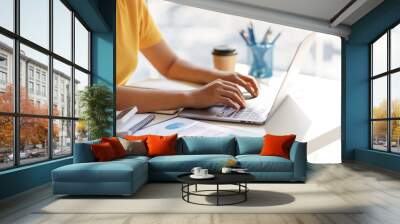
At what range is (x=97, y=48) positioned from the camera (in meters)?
8.77

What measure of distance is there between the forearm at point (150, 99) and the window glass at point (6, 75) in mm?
3715

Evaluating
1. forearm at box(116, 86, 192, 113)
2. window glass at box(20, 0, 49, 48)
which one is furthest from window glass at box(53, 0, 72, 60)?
forearm at box(116, 86, 192, 113)

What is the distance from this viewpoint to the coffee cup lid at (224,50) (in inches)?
363

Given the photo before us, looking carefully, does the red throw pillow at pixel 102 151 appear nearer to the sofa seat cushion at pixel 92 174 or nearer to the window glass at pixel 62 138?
the sofa seat cushion at pixel 92 174

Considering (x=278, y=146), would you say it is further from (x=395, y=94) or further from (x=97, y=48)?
(x=97, y=48)

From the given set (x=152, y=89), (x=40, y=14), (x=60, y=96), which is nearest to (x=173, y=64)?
(x=152, y=89)

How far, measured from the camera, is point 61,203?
15.5ft

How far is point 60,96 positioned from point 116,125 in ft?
6.83

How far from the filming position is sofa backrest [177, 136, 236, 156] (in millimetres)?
7090

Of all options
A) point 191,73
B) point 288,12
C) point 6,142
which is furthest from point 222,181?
point 288,12

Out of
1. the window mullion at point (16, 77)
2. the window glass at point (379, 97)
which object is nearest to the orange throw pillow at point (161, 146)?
the window mullion at point (16, 77)

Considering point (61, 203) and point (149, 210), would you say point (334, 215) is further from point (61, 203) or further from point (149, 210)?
point (61, 203)

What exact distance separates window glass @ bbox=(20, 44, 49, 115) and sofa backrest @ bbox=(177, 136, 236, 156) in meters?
2.39

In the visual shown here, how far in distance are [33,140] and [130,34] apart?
391cm
